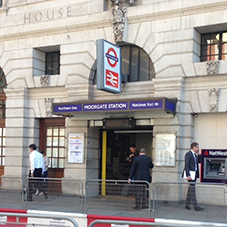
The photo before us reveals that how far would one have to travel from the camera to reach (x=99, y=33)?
50.3 ft

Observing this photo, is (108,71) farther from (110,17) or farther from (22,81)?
(22,81)

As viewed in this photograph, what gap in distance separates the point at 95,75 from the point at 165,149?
13.4ft

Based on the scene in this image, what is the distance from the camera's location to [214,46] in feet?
46.0

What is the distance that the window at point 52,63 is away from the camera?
17.3 m

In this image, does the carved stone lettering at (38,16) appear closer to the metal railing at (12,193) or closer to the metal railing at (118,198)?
the metal railing at (12,193)

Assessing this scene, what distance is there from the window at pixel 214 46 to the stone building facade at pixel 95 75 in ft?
0.11

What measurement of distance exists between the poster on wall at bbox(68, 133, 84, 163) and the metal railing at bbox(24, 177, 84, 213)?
3.20m

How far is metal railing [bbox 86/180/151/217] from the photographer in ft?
34.3

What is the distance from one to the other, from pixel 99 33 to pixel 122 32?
111 cm

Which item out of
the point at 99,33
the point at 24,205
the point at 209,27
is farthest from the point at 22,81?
the point at 209,27

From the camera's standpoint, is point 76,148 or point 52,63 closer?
point 76,148

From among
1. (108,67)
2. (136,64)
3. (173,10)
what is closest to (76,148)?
(108,67)

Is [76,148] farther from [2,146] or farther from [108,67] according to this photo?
[2,146]

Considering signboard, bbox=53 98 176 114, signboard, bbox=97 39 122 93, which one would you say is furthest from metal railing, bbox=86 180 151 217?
signboard, bbox=97 39 122 93
